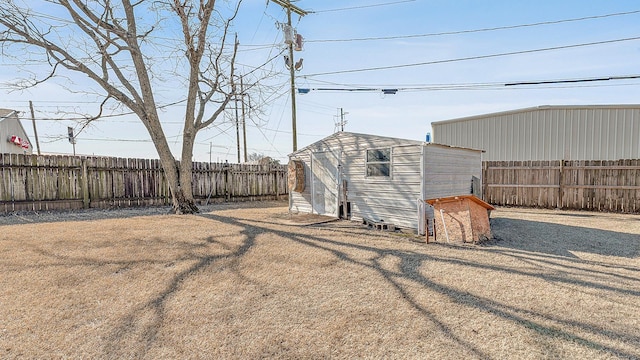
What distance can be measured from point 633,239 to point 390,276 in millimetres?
6030

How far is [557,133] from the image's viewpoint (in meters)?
12.3

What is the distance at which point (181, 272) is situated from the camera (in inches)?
165

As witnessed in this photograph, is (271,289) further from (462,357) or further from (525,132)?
(525,132)

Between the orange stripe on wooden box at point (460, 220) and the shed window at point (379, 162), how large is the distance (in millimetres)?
1756

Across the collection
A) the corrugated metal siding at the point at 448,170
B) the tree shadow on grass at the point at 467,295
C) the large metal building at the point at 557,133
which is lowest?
the tree shadow on grass at the point at 467,295

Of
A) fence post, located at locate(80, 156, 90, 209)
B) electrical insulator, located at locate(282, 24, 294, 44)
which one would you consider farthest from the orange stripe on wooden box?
fence post, located at locate(80, 156, 90, 209)

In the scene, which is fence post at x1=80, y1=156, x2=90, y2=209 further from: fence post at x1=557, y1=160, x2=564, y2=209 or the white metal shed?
fence post at x1=557, y1=160, x2=564, y2=209

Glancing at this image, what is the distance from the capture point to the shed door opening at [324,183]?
9203 millimetres

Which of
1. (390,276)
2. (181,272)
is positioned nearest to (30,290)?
(181,272)

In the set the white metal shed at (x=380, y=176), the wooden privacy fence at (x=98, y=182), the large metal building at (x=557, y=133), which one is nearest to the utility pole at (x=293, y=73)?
the wooden privacy fence at (x=98, y=182)

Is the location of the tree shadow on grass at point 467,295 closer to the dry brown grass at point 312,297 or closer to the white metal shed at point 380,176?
the dry brown grass at point 312,297

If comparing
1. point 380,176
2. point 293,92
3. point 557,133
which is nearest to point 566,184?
point 557,133

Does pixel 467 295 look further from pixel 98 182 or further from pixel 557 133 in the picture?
pixel 557 133

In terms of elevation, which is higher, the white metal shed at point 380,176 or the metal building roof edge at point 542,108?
the metal building roof edge at point 542,108
